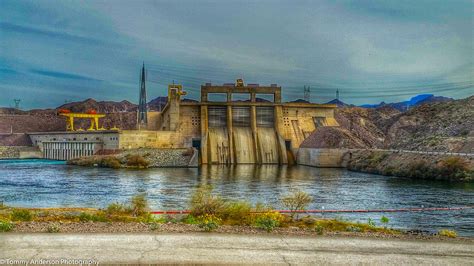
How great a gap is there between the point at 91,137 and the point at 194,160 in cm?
1555

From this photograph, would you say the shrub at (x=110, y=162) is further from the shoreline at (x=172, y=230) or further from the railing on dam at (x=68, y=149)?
the shoreline at (x=172, y=230)

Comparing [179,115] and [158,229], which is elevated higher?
[179,115]

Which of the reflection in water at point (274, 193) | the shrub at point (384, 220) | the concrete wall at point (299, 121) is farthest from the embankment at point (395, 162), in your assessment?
the shrub at point (384, 220)

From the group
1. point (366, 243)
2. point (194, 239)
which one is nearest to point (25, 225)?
point (194, 239)

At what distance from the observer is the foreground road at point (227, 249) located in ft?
29.4

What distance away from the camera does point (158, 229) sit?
461 inches

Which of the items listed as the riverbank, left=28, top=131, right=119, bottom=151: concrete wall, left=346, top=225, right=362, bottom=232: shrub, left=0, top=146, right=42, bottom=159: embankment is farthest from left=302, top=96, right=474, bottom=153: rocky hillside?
left=0, top=146, right=42, bottom=159: embankment

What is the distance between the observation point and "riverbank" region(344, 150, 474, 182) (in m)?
36.4

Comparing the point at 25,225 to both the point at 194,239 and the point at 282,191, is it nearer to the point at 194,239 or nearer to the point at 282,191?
the point at 194,239

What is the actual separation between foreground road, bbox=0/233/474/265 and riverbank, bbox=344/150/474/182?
27.5m

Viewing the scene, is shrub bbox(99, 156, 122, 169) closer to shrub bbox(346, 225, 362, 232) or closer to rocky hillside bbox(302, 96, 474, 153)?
rocky hillside bbox(302, 96, 474, 153)

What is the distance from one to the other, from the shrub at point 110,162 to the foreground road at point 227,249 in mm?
41329

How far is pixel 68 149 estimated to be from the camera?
65000 millimetres

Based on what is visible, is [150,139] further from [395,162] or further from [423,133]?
[423,133]
